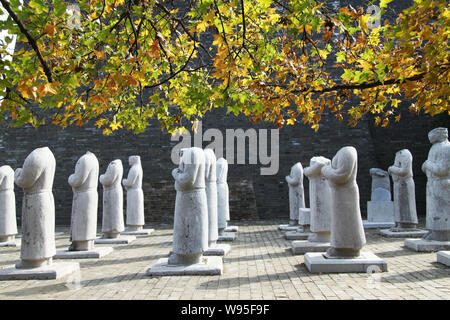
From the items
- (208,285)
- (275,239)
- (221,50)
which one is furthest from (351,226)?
(275,239)

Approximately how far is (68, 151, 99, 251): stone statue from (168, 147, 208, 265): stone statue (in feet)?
9.39

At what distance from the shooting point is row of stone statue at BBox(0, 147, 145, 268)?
6.86 meters

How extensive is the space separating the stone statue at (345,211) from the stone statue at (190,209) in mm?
2026

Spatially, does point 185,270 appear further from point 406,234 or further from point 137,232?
point 137,232

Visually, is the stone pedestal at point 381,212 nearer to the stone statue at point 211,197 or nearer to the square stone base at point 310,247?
the square stone base at point 310,247

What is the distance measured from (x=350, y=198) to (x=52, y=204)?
4.73m

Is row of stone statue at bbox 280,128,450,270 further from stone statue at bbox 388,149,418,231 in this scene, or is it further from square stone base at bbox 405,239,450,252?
square stone base at bbox 405,239,450,252

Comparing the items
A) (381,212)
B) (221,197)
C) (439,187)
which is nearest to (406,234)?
(439,187)

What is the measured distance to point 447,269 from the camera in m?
6.81

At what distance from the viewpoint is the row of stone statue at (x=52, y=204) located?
6.86 m

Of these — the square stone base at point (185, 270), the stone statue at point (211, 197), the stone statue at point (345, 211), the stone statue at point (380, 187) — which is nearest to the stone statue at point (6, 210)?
the stone statue at point (211, 197)

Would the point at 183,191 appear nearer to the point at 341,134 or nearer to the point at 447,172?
the point at 447,172

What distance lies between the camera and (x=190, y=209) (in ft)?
22.3

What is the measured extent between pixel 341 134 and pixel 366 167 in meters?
1.61
